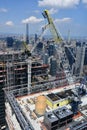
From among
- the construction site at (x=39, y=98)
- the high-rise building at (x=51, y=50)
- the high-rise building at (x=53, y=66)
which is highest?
the high-rise building at (x=51, y=50)

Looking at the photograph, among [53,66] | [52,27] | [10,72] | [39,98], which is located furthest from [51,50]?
[39,98]

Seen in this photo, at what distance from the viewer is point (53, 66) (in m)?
128

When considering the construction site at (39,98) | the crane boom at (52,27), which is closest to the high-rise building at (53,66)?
the construction site at (39,98)

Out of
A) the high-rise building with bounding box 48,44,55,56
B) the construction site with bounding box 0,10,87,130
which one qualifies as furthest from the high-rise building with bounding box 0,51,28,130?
the high-rise building with bounding box 48,44,55,56

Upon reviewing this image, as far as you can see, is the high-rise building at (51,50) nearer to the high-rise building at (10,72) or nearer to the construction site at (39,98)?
the construction site at (39,98)

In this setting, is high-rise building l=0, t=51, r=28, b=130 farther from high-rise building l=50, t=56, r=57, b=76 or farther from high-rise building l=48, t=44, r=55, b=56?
high-rise building l=48, t=44, r=55, b=56

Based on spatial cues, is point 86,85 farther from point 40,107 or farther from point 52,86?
point 40,107

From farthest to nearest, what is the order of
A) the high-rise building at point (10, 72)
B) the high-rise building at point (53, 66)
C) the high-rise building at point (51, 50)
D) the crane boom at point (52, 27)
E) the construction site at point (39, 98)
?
the high-rise building at point (51, 50)
the high-rise building at point (53, 66)
the crane boom at point (52, 27)
the high-rise building at point (10, 72)
the construction site at point (39, 98)

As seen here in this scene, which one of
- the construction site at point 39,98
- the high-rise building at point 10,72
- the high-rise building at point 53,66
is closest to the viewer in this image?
the construction site at point 39,98

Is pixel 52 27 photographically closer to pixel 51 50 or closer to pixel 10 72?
pixel 10 72

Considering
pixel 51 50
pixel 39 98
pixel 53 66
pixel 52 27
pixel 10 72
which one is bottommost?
pixel 53 66

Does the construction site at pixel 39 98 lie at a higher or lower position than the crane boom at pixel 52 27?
lower

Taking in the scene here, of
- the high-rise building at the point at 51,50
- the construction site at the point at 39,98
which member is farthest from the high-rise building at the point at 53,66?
the construction site at the point at 39,98

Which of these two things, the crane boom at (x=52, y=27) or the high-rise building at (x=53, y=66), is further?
the high-rise building at (x=53, y=66)
